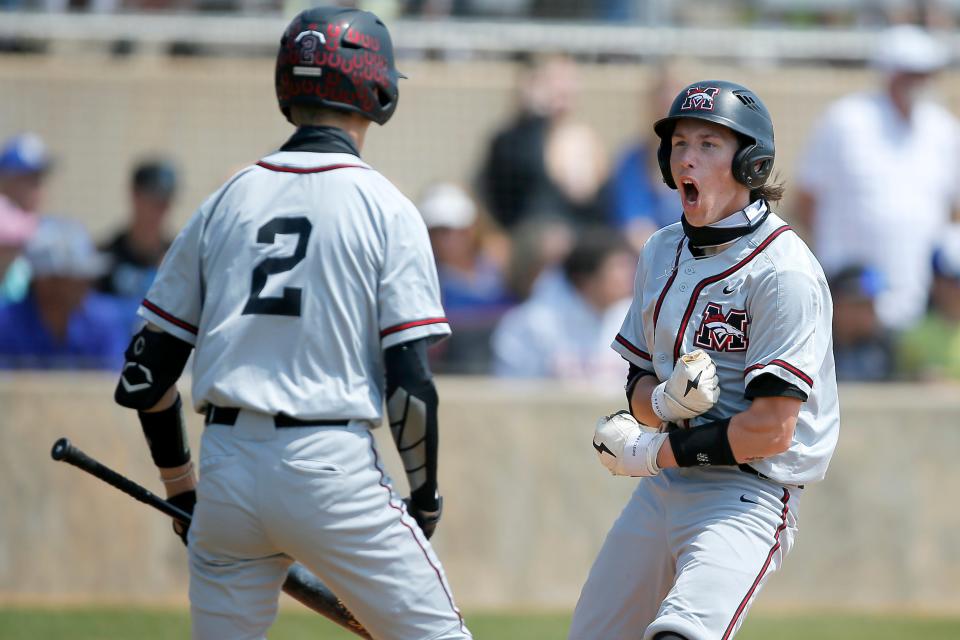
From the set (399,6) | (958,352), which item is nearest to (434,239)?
(399,6)

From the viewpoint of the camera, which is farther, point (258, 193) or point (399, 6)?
point (399, 6)

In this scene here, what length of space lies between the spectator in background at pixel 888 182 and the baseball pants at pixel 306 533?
5645 mm

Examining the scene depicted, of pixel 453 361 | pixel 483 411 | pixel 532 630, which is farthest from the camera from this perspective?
pixel 453 361

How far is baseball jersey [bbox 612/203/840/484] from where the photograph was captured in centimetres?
384

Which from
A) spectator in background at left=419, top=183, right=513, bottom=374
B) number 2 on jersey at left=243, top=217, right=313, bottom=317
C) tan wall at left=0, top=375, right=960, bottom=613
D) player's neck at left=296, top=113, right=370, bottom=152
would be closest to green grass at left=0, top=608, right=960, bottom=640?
tan wall at left=0, top=375, right=960, bottom=613

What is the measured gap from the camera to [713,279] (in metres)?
3.99

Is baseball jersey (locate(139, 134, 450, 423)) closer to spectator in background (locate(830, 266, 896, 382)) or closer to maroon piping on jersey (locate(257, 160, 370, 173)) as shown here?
maroon piping on jersey (locate(257, 160, 370, 173))

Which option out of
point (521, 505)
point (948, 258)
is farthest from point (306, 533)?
point (948, 258)

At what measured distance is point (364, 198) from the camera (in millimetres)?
3891

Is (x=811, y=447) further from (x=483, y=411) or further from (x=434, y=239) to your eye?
(x=434, y=239)

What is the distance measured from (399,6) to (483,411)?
139 inches

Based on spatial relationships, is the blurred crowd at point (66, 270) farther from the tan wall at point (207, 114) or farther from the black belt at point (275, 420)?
the black belt at point (275, 420)

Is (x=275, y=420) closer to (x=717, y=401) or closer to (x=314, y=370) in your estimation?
(x=314, y=370)

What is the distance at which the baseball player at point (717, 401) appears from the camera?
382cm
